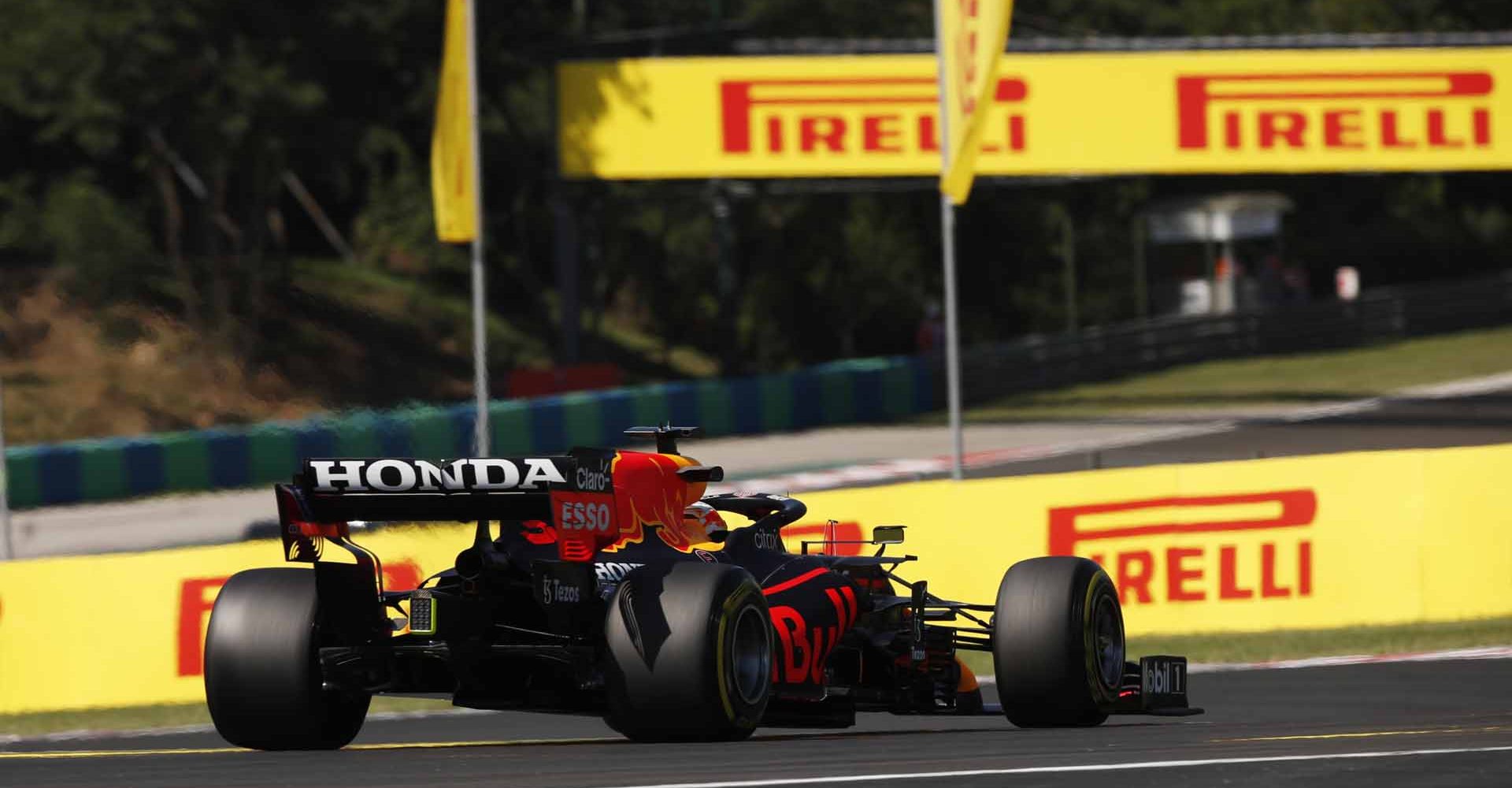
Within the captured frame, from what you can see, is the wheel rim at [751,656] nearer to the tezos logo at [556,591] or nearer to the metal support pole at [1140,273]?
the tezos logo at [556,591]

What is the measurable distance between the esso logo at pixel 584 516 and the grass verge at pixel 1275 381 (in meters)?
28.4

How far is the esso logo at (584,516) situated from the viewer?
30.9 feet

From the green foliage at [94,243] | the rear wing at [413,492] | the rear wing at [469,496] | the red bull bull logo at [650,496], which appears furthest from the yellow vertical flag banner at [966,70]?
the green foliage at [94,243]

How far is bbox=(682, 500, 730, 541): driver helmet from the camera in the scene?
1072 cm

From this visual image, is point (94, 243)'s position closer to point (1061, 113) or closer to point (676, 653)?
point (1061, 113)

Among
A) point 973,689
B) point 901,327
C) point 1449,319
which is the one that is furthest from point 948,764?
point 901,327

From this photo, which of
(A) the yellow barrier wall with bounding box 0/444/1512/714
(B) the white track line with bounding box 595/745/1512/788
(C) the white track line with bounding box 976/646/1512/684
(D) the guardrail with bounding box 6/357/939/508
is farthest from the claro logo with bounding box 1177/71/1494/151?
(B) the white track line with bounding box 595/745/1512/788

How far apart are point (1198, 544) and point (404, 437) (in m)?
12.6

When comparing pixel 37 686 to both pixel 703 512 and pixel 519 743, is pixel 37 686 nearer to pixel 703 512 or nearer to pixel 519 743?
pixel 519 743

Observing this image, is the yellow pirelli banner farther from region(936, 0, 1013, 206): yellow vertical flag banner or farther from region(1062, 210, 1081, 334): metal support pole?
region(1062, 210, 1081, 334): metal support pole

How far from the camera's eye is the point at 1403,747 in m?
9.37

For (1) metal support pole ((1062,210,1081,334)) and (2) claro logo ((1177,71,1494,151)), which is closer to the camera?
(2) claro logo ((1177,71,1494,151))

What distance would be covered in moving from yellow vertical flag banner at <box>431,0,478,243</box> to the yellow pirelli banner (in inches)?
375

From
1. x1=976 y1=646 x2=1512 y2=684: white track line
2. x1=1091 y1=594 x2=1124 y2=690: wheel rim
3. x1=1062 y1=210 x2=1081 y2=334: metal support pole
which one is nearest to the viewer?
x1=1091 y1=594 x2=1124 y2=690: wheel rim
